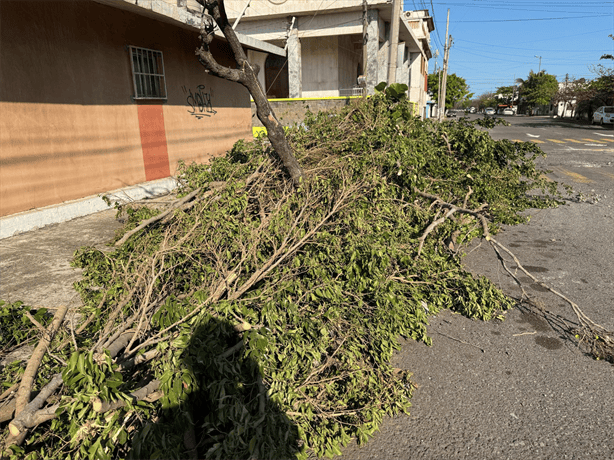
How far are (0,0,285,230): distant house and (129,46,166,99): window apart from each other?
0.07 ft

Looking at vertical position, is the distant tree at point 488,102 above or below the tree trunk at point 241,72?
above

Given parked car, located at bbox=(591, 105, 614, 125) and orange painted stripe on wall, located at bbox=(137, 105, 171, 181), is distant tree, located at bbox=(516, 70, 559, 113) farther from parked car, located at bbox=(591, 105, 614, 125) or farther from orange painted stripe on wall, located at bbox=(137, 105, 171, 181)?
orange painted stripe on wall, located at bbox=(137, 105, 171, 181)

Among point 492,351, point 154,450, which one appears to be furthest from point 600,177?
point 154,450

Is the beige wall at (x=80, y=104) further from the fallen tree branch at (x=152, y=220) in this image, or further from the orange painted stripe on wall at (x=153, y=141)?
the fallen tree branch at (x=152, y=220)

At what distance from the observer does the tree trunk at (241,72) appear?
457 centimetres

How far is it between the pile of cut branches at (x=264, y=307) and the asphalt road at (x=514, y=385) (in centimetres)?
20

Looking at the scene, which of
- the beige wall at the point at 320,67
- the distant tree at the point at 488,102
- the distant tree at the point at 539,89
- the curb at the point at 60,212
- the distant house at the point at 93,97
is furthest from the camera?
the distant tree at the point at 488,102

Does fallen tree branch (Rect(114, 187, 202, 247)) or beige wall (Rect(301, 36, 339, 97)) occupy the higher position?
beige wall (Rect(301, 36, 339, 97))

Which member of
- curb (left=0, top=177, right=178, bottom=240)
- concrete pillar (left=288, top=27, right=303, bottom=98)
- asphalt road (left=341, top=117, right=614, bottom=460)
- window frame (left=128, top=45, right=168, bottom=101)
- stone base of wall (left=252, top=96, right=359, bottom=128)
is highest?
concrete pillar (left=288, top=27, right=303, bottom=98)

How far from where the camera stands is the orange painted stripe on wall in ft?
29.7

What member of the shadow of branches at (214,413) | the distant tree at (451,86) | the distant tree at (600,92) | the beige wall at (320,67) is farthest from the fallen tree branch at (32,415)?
the distant tree at (451,86)

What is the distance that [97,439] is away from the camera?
2.18 m

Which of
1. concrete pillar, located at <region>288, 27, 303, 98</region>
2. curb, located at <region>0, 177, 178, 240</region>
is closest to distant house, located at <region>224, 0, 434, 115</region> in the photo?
concrete pillar, located at <region>288, 27, 303, 98</region>

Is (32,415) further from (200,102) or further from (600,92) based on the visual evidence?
(600,92)
